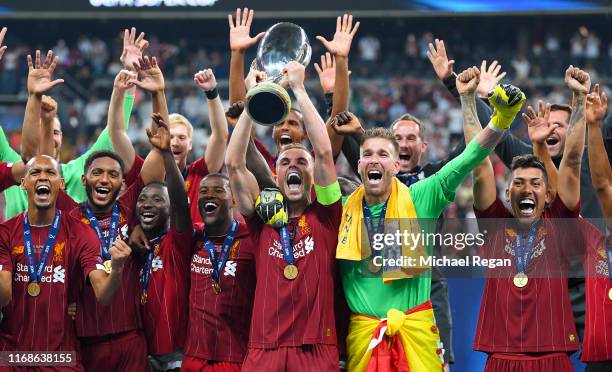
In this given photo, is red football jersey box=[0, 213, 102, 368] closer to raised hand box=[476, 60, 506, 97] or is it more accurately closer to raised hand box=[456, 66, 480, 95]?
raised hand box=[456, 66, 480, 95]

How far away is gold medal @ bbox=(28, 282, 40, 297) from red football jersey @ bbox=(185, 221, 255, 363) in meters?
0.79

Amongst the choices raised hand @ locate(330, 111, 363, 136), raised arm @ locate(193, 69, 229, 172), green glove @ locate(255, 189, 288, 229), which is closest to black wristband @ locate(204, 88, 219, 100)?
raised arm @ locate(193, 69, 229, 172)

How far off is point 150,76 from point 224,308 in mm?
1439

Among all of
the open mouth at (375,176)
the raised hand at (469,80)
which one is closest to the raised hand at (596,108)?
the raised hand at (469,80)

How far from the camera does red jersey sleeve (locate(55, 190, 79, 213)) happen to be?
605cm

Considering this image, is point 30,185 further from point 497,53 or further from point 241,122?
point 497,53

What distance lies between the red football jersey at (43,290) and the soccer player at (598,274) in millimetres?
2537

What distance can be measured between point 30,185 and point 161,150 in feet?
2.29

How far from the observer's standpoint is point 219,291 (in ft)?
18.4

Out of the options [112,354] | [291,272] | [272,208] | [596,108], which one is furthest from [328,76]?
[112,354]

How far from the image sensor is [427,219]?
5.38 metres

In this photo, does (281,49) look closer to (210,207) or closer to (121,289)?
(210,207)

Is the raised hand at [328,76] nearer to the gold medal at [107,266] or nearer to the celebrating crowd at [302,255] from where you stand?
the celebrating crowd at [302,255]

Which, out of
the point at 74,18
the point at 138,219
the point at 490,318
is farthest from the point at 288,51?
the point at 74,18
